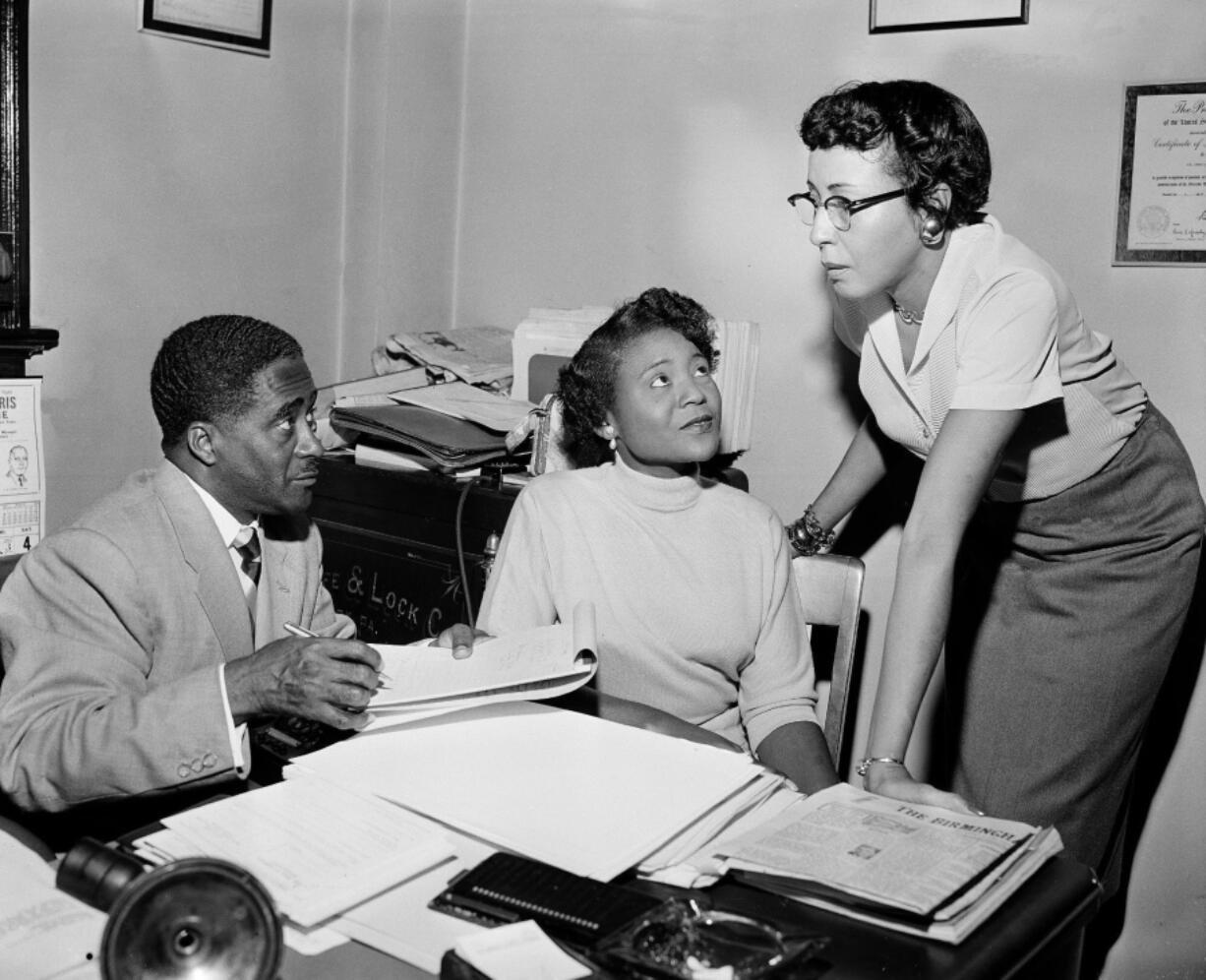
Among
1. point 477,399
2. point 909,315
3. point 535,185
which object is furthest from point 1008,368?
point 535,185

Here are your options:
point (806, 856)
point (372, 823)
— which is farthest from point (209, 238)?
point (806, 856)

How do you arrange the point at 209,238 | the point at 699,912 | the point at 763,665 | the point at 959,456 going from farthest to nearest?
the point at 209,238, the point at 763,665, the point at 959,456, the point at 699,912

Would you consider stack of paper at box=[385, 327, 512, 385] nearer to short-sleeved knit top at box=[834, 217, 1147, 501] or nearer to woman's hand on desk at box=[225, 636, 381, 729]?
short-sleeved knit top at box=[834, 217, 1147, 501]

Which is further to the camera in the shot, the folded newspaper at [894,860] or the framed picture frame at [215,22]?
the framed picture frame at [215,22]

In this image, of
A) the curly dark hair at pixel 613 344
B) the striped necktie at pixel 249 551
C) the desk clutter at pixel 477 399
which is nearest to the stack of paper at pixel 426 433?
the desk clutter at pixel 477 399

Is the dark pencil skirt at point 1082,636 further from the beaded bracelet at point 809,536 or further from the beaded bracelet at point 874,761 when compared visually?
the beaded bracelet at point 874,761

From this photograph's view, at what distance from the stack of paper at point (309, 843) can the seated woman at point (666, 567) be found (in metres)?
0.72

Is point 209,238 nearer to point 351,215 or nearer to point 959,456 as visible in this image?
point 351,215

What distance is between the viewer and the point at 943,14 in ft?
8.25

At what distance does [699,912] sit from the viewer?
106 cm

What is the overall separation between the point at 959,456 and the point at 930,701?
1.15m

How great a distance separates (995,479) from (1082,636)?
0.95 ft

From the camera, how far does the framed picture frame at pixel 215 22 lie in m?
2.72

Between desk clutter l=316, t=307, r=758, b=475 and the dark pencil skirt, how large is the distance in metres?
0.67
